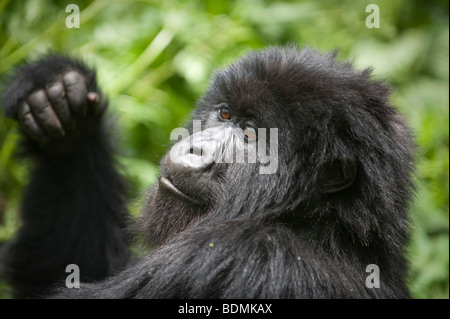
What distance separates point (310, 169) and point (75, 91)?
5.67ft

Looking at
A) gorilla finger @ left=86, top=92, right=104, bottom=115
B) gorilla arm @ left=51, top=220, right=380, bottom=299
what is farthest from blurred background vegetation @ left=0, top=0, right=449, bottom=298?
A: gorilla arm @ left=51, top=220, right=380, bottom=299

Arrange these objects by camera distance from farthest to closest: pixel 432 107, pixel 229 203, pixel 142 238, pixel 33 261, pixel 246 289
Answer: pixel 432 107
pixel 33 261
pixel 142 238
pixel 229 203
pixel 246 289

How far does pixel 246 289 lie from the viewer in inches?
93.7

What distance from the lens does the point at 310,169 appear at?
8.92 ft

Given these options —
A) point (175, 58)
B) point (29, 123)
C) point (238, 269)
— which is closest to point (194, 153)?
point (238, 269)

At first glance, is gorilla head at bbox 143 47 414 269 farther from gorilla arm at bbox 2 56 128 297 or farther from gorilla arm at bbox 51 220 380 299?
gorilla arm at bbox 2 56 128 297

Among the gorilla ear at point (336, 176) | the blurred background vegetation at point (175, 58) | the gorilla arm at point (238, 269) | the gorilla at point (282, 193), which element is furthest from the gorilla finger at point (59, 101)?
the gorilla ear at point (336, 176)

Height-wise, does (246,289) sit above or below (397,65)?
below

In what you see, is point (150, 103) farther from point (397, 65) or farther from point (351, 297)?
point (351, 297)

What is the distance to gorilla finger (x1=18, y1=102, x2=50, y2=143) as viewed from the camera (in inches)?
143

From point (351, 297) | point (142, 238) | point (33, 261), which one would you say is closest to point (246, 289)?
point (351, 297)

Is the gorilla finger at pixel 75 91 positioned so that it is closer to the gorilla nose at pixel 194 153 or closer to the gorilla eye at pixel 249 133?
the gorilla nose at pixel 194 153

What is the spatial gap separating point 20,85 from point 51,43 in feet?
5.17

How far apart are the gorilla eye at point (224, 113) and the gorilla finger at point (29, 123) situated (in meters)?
1.27
